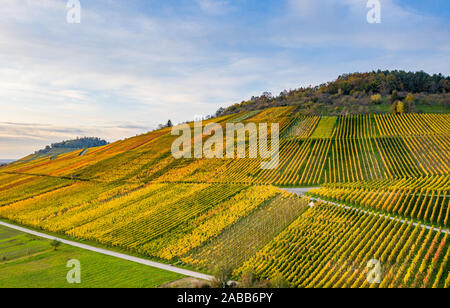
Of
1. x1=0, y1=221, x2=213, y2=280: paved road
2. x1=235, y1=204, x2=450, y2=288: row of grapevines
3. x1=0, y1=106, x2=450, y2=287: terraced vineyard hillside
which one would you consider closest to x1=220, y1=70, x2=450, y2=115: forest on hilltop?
x1=0, y1=106, x2=450, y2=287: terraced vineyard hillside

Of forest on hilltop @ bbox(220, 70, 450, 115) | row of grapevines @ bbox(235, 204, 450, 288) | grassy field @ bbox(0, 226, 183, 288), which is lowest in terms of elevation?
grassy field @ bbox(0, 226, 183, 288)

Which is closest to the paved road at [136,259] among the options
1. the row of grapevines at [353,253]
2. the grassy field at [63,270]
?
the grassy field at [63,270]

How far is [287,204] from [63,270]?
92.0ft

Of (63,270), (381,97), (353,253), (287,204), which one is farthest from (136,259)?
(381,97)

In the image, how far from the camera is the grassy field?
2730 cm

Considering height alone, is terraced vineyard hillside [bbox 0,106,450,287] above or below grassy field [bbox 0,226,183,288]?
above

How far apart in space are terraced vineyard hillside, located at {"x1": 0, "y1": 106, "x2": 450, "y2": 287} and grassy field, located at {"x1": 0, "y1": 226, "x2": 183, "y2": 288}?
3497 millimetres

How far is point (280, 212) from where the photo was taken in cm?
4006

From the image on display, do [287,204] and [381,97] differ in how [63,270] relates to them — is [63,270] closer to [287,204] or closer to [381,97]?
[287,204]

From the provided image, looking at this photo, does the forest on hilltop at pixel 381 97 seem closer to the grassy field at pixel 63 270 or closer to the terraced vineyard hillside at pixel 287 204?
the terraced vineyard hillside at pixel 287 204

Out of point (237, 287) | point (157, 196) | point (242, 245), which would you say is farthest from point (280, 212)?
point (157, 196)

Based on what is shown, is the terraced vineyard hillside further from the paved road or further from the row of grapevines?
the paved road

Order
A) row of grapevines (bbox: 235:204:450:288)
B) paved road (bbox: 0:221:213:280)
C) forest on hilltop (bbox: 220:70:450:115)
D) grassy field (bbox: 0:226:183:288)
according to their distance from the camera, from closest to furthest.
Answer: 1. row of grapevines (bbox: 235:204:450:288)
2. grassy field (bbox: 0:226:183:288)
3. paved road (bbox: 0:221:213:280)
4. forest on hilltop (bbox: 220:70:450:115)


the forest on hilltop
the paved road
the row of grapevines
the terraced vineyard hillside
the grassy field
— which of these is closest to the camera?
the row of grapevines
